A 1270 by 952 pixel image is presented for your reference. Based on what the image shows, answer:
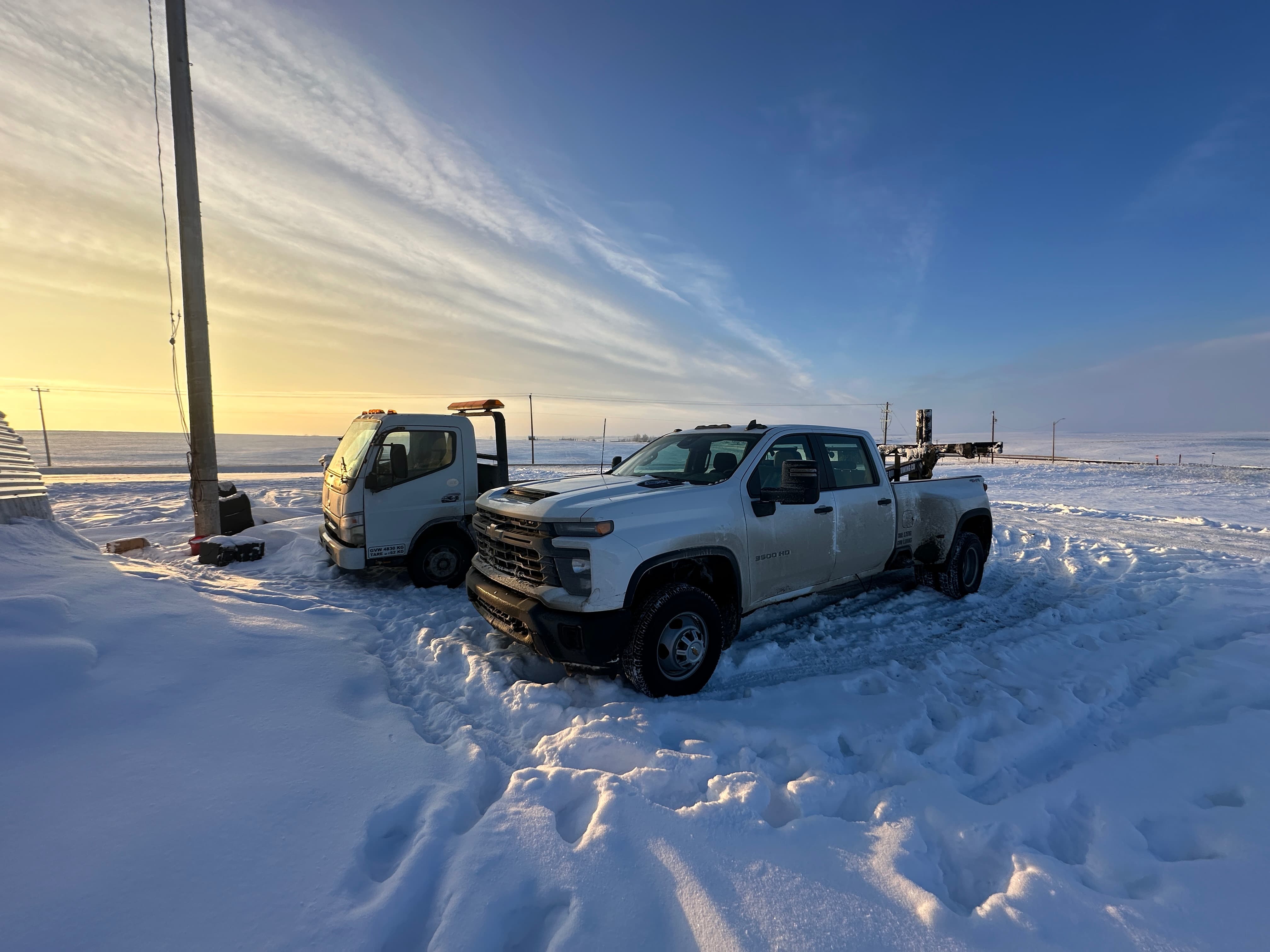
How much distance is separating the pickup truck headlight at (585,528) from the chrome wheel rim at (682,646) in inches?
31.5

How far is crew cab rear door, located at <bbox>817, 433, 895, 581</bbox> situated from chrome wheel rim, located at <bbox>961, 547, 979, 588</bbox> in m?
1.33

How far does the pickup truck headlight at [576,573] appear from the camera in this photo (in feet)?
11.7

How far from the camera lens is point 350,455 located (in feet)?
22.5

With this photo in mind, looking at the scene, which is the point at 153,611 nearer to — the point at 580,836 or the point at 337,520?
the point at 337,520

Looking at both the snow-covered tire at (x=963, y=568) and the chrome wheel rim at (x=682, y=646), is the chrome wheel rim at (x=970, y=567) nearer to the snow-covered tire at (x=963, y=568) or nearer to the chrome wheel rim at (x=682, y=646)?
the snow-covered tire at (x=963, y=568)

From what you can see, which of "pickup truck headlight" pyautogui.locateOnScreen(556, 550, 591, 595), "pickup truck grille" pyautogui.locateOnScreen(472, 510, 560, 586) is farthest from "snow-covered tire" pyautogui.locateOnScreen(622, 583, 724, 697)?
"pickup truck grille" pyautogui.locateOnScreen(472, 510, 560, 586)

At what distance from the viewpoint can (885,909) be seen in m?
2.09

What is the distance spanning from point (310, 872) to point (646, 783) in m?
1.43

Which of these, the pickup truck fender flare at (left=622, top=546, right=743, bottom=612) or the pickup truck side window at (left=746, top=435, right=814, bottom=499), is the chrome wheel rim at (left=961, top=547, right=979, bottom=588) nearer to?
the pickup truck side window at (left=746, top=435, right=814, bottom=499)

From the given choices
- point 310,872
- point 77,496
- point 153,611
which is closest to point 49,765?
point 310,872

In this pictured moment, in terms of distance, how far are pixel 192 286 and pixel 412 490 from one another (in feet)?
18.4

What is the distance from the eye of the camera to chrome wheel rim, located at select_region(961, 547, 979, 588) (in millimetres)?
6309

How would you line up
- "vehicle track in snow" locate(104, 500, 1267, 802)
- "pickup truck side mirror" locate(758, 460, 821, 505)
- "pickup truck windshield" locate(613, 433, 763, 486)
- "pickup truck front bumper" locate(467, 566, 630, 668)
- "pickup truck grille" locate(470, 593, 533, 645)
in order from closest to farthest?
"vehicle track in snow" locate(104, 500, 1267, 802), "pickup truck front bumper" locate(467, 566, 630, 668), "pickup truck grille" locate(470, 593, 533, 645), "pickup truck side mirror" locate(758, 460, 821, 505), "pickup truck windshield" locate(613, 433, 763, 486)

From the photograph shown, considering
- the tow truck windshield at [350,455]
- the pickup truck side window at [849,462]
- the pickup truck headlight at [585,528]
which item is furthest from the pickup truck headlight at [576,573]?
the tow truck windshield at [350,455]
